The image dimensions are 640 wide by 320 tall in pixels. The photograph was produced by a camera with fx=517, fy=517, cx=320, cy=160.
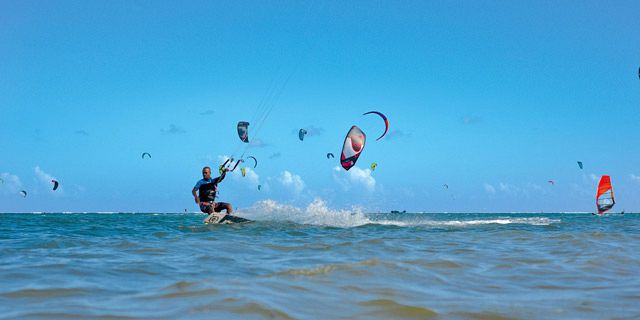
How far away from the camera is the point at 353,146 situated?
68.6ft

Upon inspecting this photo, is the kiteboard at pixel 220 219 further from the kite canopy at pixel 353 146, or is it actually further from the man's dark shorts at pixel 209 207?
the kite canopy at pixel 353 146

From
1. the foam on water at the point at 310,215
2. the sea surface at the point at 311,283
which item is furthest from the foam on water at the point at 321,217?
the sea surface at the point at 311,283

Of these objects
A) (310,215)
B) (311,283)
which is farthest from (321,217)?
(311,283)

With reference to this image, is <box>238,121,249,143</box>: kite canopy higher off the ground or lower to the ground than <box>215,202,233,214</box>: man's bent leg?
higher

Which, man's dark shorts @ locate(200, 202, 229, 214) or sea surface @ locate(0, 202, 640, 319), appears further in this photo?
man's dark shorts @ locate(200, 202, 229, 214)

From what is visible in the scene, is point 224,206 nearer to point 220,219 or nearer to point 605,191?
point 220,219

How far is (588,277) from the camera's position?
5.60m

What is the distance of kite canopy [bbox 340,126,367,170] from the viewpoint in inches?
819

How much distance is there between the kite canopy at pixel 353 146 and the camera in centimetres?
2081

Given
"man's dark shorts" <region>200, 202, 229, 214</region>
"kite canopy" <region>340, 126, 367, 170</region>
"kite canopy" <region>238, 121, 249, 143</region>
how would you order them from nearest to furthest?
1. "man's dark shorts" <region>200, 202, 229, 214</region>
2. "kite canopy" <region>340, 126, 367, 170</region>
3. "kite canopy" <region>238, 121, 249, 143</region>

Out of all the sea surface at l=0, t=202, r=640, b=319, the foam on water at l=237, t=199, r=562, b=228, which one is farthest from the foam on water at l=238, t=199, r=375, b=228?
the sea surface at l=0, t=202, r=640, b=319

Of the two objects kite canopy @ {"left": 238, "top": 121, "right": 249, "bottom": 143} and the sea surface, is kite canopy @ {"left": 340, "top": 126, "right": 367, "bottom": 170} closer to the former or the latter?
kite canopy @ {"left": 238, "top": 121, "right": 249, "bottom": 143}

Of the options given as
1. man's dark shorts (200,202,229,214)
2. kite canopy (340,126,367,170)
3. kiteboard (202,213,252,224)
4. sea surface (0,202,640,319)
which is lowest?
sea surface (0,202,640,319)

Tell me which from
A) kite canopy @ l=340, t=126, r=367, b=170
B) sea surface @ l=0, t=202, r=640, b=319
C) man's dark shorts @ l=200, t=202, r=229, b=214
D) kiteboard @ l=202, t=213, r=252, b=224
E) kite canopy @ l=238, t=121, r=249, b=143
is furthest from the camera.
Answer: kite canopy @ l=238, t=121, r=249, b=143
